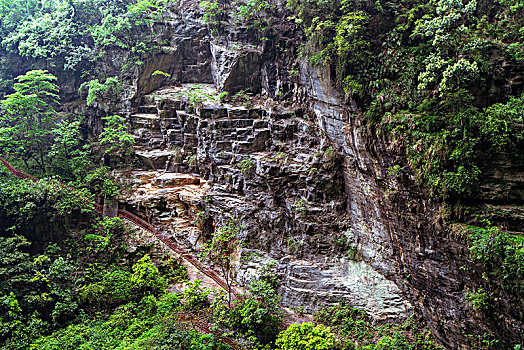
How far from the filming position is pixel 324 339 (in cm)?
884

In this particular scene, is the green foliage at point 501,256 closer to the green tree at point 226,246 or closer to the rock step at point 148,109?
the green tree at point 226,246

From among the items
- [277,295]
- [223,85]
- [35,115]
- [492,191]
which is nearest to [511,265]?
[492,191]

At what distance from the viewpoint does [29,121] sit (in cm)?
1598


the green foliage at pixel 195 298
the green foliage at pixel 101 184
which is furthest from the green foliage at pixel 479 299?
the green foliage at pixel 101 184

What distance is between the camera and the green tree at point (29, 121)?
15391 mm

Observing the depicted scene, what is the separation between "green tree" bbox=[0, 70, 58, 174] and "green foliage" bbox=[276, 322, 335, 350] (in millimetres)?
15979

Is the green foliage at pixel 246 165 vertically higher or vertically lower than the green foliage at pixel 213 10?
lower

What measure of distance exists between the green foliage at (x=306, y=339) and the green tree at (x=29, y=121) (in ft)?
52.4

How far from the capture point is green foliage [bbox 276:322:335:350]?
8.70 m

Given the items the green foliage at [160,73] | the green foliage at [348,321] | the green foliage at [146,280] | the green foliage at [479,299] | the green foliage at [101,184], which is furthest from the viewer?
the green foliage at [160,73]

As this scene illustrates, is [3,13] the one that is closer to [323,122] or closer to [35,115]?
[35,115]

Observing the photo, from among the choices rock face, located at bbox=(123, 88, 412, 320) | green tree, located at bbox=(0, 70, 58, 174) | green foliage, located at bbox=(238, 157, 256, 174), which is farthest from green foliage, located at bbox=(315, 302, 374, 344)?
green tree, located at bbox=(0, 70, 58, 174)

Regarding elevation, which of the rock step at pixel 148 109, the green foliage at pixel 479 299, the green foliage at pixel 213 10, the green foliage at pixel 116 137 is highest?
the green foliage at pixel 213 10

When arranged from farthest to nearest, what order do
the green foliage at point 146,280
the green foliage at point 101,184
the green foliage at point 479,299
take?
the green foliage at point 101,184 < the green foliage at point 146,280 < the green foliage at point 479,299
